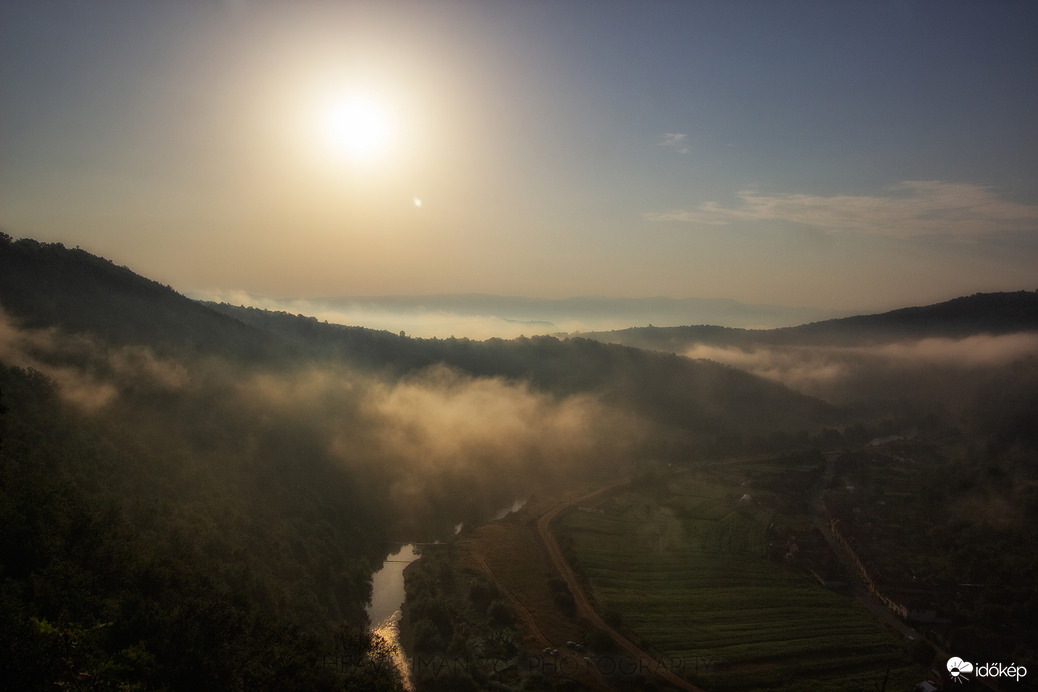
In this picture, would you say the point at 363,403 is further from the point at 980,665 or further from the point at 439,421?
the point at 980,665

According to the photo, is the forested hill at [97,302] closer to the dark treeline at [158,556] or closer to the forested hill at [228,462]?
the forested hill at [228,462]

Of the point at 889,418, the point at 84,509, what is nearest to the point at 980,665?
the point at 84,509

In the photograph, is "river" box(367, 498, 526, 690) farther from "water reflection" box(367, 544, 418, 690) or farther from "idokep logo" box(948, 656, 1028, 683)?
"idokep logo" box(948, 656, 1028, 683)

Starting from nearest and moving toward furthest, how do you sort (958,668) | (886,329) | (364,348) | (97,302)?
1. (958,668)
2. (97,302)
3. (364,348)
4. (886,329)

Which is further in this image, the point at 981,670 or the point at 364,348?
the point at 364,348

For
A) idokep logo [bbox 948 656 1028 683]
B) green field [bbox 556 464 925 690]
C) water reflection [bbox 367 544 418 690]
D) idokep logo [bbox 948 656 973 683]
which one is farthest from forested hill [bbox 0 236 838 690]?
idokep logo [bbox 948 656 1028 683]

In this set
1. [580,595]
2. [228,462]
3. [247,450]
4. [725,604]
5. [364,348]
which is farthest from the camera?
[364,348]

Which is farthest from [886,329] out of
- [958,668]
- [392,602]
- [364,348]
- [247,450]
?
[247,450]

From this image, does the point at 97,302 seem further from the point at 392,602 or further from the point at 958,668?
the point at 958,668

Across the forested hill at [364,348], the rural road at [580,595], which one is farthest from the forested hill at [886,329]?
the rural road at [580,595]
